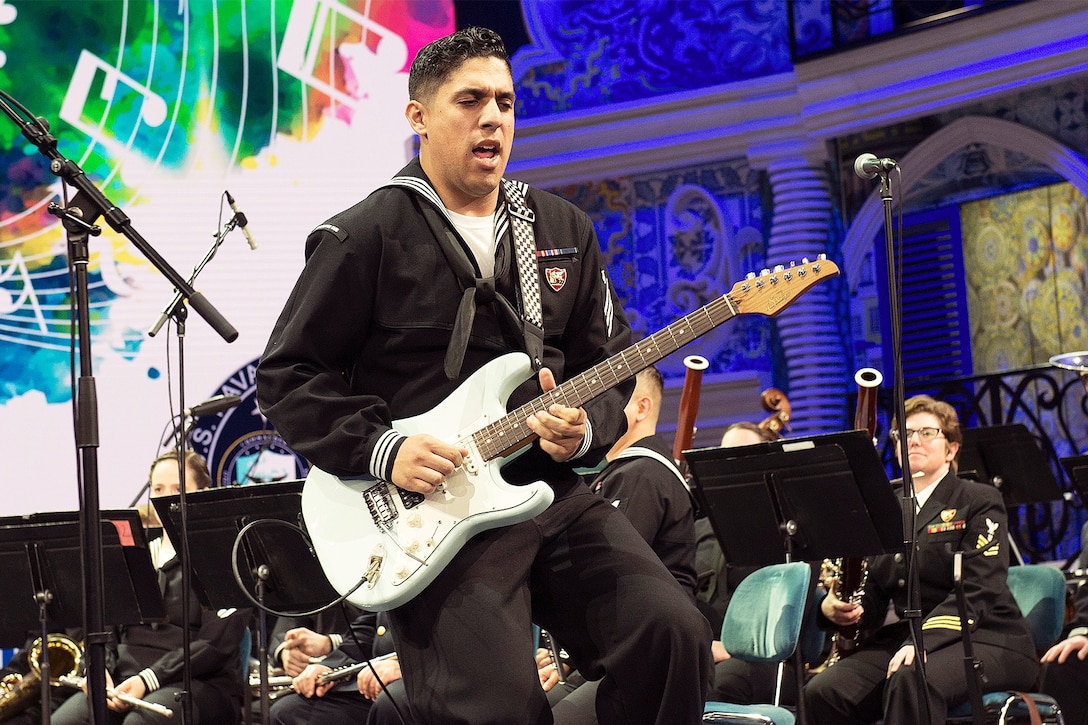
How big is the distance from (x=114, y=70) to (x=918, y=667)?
22.2ft

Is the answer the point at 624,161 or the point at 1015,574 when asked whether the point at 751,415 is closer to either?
the point at 624,161

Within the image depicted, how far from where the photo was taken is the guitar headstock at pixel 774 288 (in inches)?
121

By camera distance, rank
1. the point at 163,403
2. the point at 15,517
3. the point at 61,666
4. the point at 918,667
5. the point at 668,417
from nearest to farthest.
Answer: the point at 918,667
the point at 15,517
the point at 61,666
the point at 163,403
the point at 668,417

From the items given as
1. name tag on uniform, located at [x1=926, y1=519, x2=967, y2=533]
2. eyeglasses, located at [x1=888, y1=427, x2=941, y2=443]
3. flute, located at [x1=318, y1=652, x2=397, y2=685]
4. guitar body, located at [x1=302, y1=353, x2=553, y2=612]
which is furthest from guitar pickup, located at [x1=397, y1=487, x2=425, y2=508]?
eyeglasses, located at [x1=888, y1=427, x2=941, y2=443]

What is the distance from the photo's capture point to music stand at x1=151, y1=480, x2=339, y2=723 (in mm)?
4559

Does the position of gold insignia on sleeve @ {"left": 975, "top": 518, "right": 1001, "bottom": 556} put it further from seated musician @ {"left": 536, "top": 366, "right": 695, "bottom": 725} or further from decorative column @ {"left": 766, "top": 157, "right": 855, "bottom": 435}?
decorative column @ {"left": 766, "top": 157, "right": 855, "bottom": 435}

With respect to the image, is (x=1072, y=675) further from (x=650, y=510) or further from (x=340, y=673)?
(x=340, y=673)

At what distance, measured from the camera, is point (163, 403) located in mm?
8094

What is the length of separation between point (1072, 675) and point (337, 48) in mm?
5935

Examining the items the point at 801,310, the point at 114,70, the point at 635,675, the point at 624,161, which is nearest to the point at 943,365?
the point at 801,310

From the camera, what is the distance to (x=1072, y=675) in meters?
5.25

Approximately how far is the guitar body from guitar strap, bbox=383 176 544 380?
0.25 feet

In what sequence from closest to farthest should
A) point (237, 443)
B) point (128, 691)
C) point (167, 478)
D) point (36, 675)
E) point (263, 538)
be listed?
point (263, 538), point (128, 691), point (36, 675), point (167, 478), point (237, 443)

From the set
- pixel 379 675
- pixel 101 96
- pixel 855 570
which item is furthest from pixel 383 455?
pixel 101 96
